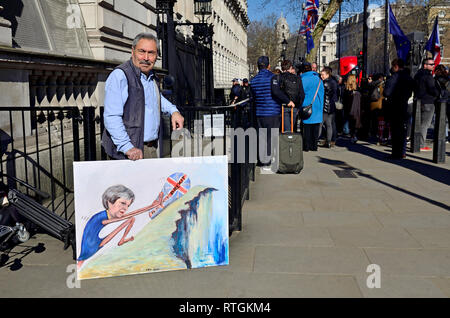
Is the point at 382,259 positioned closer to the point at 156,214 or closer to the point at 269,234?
the point at 269,234

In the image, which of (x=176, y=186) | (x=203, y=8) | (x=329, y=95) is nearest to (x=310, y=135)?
(x=329, y=95)

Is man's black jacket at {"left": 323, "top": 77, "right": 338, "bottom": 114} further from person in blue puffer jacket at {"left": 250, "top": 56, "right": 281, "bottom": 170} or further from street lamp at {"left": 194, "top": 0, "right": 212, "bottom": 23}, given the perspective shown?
street lamp at {"left": 194, "top": 0, "right": 212, "bottom": 23}

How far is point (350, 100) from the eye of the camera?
14258 mm

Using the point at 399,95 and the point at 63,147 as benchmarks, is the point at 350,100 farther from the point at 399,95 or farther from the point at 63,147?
the point at 63,147

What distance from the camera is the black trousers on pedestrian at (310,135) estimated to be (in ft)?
38.7

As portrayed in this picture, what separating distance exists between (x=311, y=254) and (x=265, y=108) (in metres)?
4.75

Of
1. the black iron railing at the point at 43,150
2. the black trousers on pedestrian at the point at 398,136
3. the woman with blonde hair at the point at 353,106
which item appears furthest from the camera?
the woman with blonde hair at the point at 353,106

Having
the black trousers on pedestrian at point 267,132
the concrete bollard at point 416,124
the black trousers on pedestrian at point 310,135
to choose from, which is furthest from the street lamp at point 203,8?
the black trousers on pedestrian at point 267,132

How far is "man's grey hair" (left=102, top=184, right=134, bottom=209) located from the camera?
3.76 m

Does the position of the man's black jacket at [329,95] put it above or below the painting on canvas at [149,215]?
above

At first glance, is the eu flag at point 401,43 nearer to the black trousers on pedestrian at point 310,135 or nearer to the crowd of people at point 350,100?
the crowd of people at point 350,100

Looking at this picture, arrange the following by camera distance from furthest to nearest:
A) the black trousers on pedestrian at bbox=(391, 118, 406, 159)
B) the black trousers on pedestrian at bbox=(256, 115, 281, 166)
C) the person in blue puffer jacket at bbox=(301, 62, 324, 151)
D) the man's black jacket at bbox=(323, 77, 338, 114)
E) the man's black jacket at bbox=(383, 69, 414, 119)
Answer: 1. the man's black jacket at bbox=(323, 77, 338, 114)
2. the person in blue puffer jacket at bbox=(301, 62, 324, 151)
3. the black trousers on pedestrian at bbox=(391, 118, 406, 159)
4. the man's black jacket at bbox=(383, 69, 414, 119)
5. the black trousers on pedestrian at bbox=(256, 115, 281, 166)

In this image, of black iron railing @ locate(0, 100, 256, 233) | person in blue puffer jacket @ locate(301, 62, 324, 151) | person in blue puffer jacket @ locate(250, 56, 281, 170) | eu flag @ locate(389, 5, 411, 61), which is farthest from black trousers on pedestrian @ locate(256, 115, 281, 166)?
eu flag @ locate(389, 5, 411, 61)
